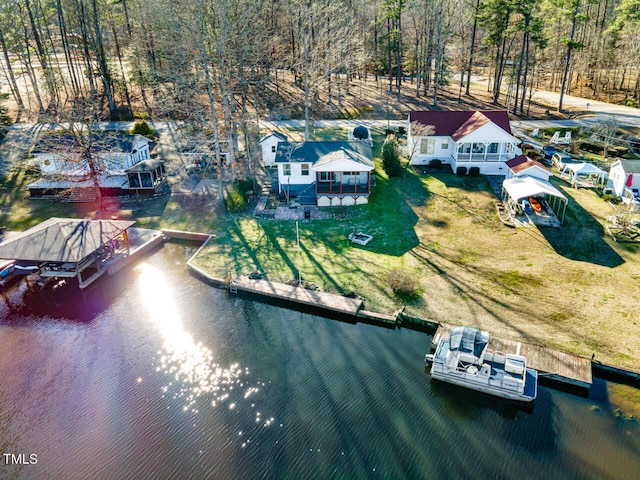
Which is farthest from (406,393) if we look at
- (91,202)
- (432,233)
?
(91,202)

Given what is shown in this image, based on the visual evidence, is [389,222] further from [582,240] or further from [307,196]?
[582,240]

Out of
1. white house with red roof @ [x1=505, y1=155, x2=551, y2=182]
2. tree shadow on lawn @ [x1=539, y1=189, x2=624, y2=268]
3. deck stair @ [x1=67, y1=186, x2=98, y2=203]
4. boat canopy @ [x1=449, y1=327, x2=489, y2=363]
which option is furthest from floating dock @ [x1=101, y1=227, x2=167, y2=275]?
white house with red roof @ [x1=505, y1=155, x2=551, y2=182]

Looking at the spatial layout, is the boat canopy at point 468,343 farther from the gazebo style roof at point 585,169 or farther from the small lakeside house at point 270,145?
the small lakeside house at point 270,145

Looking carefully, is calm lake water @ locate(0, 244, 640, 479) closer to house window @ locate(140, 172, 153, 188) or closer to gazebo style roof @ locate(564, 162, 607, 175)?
house window @ locate(140, 172, 153, 188)

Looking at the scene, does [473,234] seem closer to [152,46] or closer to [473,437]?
[473,437]

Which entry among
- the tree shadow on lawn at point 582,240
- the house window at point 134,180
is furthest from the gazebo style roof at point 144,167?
the tree shadow on lawn at point 582,240
